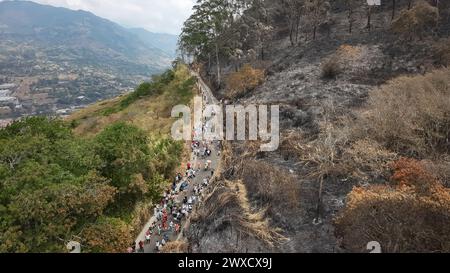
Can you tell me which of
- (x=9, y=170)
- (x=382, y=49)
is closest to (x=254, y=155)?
(x=9, y=170)

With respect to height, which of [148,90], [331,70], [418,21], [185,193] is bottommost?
[185,193]

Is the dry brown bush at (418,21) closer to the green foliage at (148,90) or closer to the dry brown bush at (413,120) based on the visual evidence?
the dry brown bush at (413,120)

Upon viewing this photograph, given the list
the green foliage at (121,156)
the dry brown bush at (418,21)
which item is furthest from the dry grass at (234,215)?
the dry brown bush at (418,21)

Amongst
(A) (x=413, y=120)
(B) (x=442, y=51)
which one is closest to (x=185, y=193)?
(A) (x=413, y=120)

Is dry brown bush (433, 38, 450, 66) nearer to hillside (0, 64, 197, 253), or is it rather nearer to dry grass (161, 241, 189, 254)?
hillside (0, 64, 197, 253)

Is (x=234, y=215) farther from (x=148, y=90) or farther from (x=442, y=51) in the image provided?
(x=148, y=90)

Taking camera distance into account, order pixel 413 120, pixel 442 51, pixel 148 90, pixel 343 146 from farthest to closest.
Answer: pixel 148 90 → pixel 442 51 → pixel 343 146 → pixel 413 120

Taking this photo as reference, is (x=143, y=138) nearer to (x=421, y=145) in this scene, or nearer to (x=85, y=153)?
(x=85, y=153)
